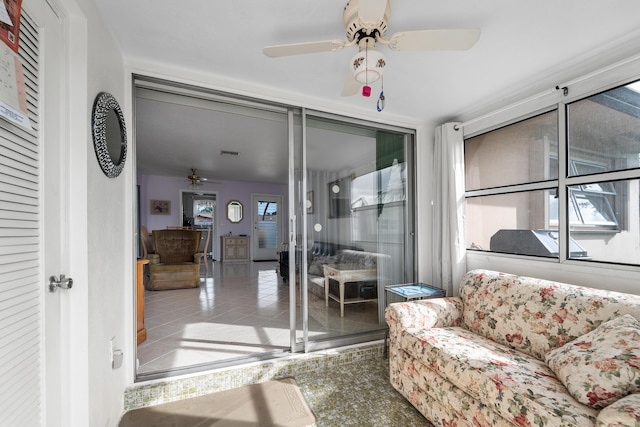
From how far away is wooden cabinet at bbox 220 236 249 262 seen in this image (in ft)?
26.1

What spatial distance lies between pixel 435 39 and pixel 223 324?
318 centimetres

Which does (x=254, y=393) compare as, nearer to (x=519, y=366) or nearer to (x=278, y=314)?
(x=278, y=314)

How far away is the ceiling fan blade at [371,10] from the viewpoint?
1123mm

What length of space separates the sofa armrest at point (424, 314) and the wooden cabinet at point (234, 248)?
21.7ft

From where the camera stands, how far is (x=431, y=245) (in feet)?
10.2

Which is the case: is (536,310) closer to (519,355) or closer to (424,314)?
(519,355)

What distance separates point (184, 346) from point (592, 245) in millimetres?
3429

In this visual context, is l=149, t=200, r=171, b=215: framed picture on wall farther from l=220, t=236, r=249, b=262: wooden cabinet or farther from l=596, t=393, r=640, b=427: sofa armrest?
l=596, t=393, r=640, b=427: sofa armrest

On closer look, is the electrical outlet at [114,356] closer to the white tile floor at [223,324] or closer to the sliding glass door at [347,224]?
the white tile floor at [223,324]

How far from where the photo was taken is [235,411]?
1.81 meters

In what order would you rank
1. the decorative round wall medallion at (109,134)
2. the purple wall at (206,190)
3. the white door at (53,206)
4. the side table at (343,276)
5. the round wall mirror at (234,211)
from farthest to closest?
1. the round wall mirror at (234,211)
2. the purple wall at (206,190)
3. the side table at (343,276)
4. the decorative round wall medallion at (109,134)
5. the white door at (53,206)

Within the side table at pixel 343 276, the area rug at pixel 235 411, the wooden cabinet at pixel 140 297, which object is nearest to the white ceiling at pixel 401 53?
the side table at pixel 343 276

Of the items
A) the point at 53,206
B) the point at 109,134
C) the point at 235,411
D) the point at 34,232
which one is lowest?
the point at 235,411

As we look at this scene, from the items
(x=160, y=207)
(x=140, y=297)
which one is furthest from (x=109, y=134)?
(x=160, y=207)
